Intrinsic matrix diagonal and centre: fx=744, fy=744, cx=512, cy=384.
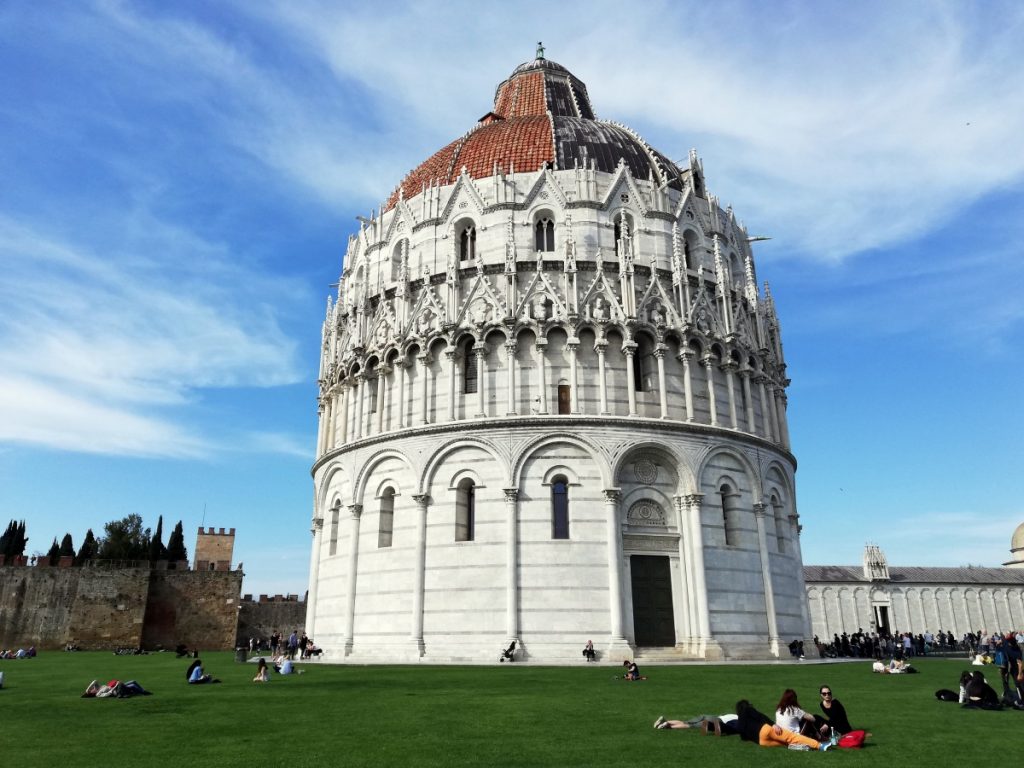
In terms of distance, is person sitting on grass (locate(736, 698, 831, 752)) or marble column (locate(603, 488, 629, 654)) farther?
marble column (locate(603, 488, 629, 654))

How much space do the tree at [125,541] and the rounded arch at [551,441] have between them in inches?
2007

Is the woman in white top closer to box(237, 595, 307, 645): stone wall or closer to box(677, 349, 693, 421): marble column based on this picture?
box(677, 349, 693, 421): marble column

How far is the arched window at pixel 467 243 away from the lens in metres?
34.3

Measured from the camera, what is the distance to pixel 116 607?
54.2m

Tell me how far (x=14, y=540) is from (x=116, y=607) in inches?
899

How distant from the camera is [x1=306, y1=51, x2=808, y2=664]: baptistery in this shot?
28031 mm

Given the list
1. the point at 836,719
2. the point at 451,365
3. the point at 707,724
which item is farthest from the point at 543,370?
the point at 836,719

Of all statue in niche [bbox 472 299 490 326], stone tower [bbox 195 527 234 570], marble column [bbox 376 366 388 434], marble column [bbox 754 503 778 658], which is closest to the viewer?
marble column [bbox 754 503 778 658]

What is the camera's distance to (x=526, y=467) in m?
29.0

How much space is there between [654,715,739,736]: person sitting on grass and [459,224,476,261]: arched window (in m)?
25.6

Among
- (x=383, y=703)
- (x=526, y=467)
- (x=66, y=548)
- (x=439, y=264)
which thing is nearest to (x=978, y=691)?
(x=383, y=703)

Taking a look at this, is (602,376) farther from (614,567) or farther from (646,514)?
(614,567)

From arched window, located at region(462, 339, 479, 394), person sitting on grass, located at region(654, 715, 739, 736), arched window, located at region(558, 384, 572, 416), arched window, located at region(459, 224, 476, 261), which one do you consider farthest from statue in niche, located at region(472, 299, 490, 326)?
person sitting on grass, located at region(654, 715, 739, 736)

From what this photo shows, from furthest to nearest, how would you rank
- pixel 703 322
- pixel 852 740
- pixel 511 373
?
pixel 703 322 < pixel 511 373 < pixel 852 740
